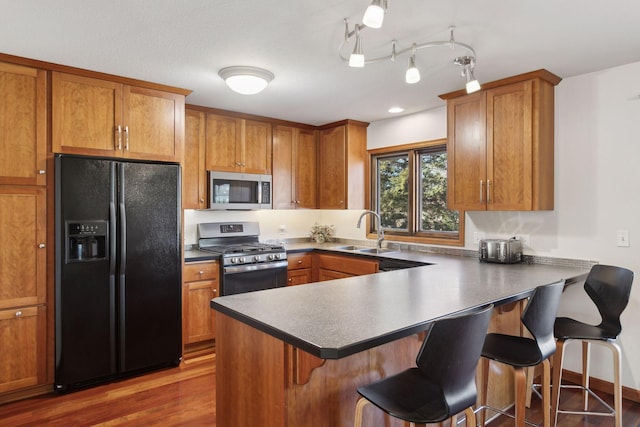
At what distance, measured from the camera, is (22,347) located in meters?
2.71

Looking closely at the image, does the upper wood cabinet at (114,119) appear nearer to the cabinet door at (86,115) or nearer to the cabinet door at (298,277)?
the cabinet door at (86,115)

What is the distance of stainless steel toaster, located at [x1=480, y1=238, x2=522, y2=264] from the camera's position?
3.13 m

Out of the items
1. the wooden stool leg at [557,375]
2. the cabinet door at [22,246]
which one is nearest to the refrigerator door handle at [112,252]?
the cabinet door at [22,246]

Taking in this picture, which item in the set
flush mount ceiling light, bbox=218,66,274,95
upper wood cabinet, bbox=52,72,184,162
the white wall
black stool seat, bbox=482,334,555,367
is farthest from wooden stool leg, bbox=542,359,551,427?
upper wood cabinet, bbox=52,72,184,162

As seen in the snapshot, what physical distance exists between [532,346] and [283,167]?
3165 millimetres

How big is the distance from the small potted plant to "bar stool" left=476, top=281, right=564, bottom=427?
3.09 m

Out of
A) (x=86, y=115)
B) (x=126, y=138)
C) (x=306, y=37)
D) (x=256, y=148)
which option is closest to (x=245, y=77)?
(x=306, y=37)

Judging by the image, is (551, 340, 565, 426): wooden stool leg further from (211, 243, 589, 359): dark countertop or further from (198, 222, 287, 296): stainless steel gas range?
(198, 222, 287, 296): stainless steel gas range

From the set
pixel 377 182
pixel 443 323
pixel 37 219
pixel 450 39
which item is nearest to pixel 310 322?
pixel 443 323

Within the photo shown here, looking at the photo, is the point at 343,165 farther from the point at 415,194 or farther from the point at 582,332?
the point at 582,332

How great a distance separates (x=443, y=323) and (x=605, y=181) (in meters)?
2.24

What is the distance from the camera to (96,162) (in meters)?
2.88

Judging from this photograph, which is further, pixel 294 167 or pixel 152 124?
pixel 294 167

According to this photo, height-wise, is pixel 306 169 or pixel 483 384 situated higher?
pixel 306 169
